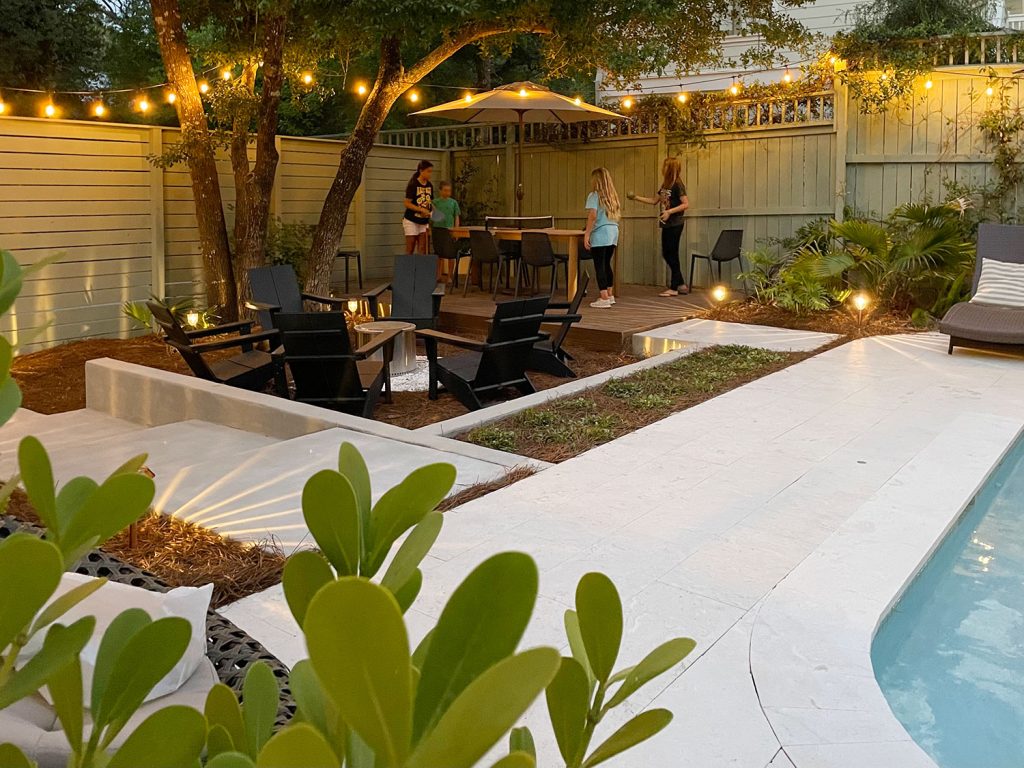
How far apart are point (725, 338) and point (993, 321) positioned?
2.04 metres

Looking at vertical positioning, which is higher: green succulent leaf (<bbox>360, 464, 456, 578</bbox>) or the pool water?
green succulent leaf (<bbox>360, 464, 456, 578</bbox>)

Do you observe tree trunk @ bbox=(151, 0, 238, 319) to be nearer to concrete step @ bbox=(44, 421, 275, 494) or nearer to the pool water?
concrete step @ bbox=(44, 421, 275, 494)

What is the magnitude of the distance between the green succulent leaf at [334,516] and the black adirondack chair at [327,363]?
17.2 ft

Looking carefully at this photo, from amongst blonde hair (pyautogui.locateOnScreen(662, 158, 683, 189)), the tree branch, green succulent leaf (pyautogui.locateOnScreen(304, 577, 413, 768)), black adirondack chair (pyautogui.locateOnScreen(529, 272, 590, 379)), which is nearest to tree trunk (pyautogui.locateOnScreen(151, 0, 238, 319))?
the tree branch

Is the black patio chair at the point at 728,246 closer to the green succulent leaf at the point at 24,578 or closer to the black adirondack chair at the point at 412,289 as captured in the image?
the black adirondack chair at the point at 412,289

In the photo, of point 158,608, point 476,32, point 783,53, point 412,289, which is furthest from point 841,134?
point 158,608

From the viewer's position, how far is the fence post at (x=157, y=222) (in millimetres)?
9586

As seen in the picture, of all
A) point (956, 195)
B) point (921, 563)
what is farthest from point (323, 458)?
point (956, 195)

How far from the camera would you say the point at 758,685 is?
2.52m

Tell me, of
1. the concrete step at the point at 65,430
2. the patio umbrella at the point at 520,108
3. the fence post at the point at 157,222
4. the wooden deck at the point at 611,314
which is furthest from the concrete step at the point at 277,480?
the patio umbrella at the point at 520,108

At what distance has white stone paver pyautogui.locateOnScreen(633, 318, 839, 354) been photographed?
7.94 m

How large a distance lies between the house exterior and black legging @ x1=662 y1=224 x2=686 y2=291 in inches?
138

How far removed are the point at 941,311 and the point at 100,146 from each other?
26.6 ft

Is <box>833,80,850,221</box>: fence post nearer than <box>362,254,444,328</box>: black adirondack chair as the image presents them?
No
